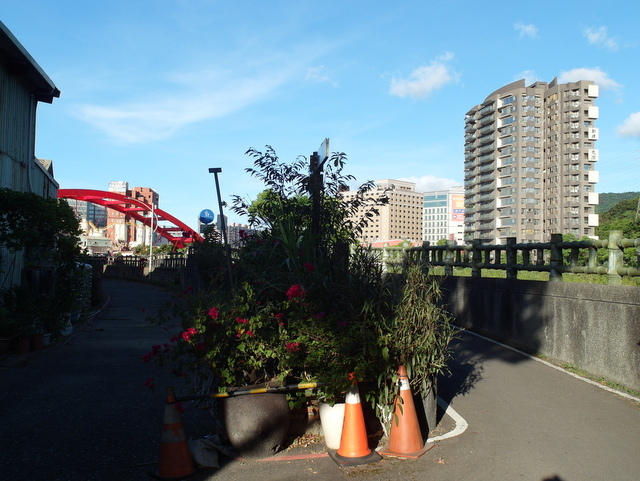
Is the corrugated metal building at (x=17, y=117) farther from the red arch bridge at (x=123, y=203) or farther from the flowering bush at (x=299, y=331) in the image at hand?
the red arch bridge at (x=123, y=203)

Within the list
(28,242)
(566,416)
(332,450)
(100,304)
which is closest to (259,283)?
(332,450)

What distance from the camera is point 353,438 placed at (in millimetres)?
5531

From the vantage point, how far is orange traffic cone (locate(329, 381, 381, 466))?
547cm

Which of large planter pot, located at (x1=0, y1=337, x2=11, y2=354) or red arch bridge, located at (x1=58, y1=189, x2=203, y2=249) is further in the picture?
red arch bridge, located at (x1=58, y1=189, x2=203, y2=249)

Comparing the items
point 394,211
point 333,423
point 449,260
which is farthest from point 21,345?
point 394,211

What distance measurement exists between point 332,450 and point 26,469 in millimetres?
2712

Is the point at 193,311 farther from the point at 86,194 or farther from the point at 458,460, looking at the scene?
the point at 86,194

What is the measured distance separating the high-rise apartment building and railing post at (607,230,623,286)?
114 meters

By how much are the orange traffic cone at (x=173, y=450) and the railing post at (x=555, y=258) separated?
24.5ft

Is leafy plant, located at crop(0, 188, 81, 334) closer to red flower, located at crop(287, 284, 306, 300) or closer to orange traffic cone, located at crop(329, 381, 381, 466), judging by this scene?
red flower, located at crop(287, 284, 306, 300)

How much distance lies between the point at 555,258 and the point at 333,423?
6.37 m

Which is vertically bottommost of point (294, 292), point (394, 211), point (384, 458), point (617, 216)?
point (384, 458)

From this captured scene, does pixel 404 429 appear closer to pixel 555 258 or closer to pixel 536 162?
pixel 555 258

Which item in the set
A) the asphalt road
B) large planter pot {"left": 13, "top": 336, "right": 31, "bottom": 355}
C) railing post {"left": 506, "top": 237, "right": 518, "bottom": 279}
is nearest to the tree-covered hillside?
railing post {"left": 506, "top": 237, "right": 518, "bottom": 279}
